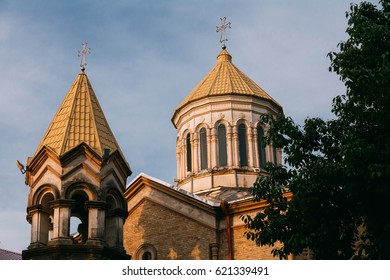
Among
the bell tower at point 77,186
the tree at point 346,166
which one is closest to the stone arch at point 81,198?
the bell tower at point 77,186

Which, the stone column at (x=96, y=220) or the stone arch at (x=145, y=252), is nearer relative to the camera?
the stone column at (x=96, y=220)

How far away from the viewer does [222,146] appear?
73.1 ft

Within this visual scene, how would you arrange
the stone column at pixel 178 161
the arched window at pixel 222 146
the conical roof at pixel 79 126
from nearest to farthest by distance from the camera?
the conical roof at pixel 79 126 < the arched window at pixel 222 146 < the stone column at pixel 178 161

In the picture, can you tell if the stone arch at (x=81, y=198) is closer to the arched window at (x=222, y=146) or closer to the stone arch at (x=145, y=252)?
Answer: the stone arch at (x=145, y=252)

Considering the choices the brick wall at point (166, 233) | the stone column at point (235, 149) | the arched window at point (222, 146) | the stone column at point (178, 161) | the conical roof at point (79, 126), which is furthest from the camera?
the stone column at point (178, 161)

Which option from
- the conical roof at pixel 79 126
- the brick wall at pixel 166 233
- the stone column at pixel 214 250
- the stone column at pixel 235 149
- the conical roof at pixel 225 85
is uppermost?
the conical roof at pixel 225 85

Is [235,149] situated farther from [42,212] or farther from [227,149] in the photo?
[42,212]

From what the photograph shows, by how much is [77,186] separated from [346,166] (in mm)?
6327

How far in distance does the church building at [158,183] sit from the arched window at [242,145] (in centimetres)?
4

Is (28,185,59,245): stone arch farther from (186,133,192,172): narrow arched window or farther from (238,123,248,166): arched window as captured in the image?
(238,123,248,166): arched window

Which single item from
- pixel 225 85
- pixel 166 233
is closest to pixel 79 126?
pixel 166 233

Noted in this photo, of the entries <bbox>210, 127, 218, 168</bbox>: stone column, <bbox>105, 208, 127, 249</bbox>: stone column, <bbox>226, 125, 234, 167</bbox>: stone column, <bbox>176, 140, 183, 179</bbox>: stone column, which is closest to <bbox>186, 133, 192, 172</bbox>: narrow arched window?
<bbox>176, 140, 183, 179</bbox>: stone column

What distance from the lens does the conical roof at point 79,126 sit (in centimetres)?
1484

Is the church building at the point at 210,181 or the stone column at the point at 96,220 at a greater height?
the church building at the point at 210,181
